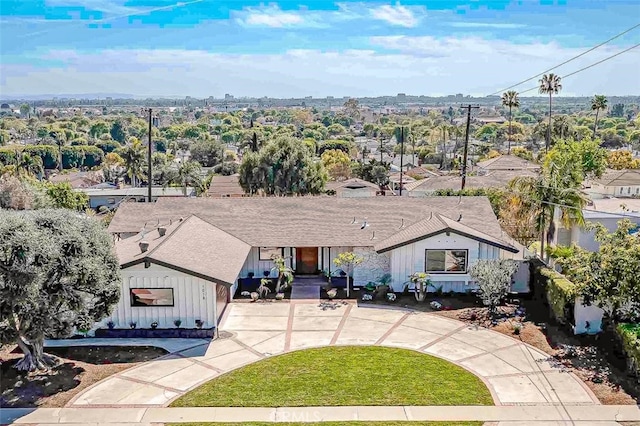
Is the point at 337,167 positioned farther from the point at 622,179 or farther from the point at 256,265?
the point at 256,265

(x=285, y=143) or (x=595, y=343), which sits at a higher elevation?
(x=285, y=143)

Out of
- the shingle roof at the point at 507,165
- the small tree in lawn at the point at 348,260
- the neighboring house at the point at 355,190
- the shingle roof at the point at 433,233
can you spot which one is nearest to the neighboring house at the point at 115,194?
the neighboring house at the point at 355,190

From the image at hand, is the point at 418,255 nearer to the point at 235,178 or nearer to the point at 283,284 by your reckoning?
the point at 283,284

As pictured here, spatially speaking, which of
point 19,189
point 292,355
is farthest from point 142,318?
point 19,189

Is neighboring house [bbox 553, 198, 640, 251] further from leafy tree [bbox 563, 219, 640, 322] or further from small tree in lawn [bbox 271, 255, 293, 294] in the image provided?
small tree in lawn [bbox 271, 255, 293, 294]

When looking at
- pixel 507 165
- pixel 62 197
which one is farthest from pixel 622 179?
pixel 62 197

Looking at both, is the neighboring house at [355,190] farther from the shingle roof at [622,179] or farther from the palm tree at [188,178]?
the shingle roof at [622,179]
